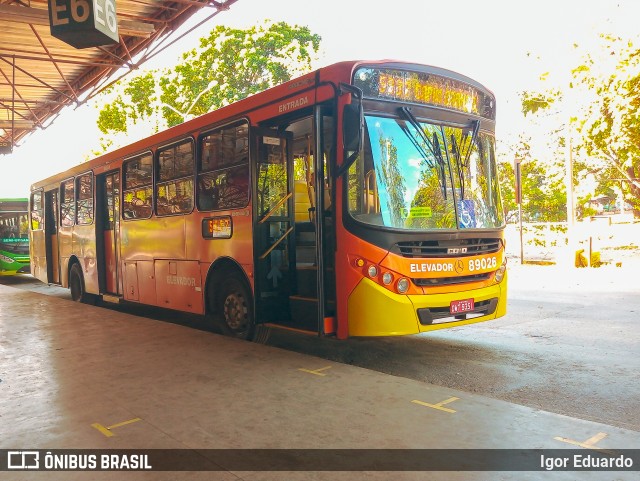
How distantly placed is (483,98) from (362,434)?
4.46 metres

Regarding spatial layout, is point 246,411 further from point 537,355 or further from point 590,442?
point 537,355

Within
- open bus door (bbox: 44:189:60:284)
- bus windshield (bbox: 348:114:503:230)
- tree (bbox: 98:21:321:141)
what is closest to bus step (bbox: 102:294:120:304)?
open bus door (bbox: 44:189:60:284)

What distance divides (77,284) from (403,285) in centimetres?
934

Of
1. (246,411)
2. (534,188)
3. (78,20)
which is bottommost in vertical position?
(246,411)

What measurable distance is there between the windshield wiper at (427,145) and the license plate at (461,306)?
3.67 feet

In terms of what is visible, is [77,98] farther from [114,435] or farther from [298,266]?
[114,435]

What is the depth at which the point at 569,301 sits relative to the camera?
1044 centimetres

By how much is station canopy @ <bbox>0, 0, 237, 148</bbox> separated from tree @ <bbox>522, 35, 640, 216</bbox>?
11190 millimetres

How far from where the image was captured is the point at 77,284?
12.5m

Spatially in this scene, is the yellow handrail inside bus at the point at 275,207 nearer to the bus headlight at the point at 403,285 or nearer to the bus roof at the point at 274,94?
the bus roof at the point at 274,94

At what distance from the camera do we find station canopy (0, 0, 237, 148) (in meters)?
10.1

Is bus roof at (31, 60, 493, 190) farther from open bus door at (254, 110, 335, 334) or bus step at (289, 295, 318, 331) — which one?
bus step at (289, 295, 318, 331)

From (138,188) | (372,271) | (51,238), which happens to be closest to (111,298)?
(138,188)

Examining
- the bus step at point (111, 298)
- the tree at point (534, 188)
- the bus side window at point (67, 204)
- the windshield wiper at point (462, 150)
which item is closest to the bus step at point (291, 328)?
the windshield wiper at point (462, 150)
